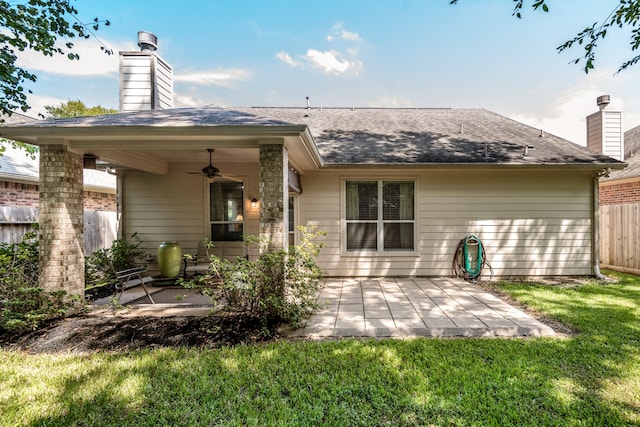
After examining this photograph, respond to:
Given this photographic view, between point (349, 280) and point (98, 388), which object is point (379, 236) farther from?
point (98, 388)

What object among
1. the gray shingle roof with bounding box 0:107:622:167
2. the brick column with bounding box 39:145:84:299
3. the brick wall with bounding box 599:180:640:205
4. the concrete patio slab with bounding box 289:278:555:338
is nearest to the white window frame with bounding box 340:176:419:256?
the gray shingle roof with bounding box 0:107:622:167

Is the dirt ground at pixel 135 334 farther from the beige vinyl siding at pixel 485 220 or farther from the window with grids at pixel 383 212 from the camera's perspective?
the window with grids at pixel 383 212

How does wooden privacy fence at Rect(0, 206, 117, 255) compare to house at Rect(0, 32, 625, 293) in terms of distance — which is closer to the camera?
wooden privacy fence at Rect(0, 206, 117, 255)

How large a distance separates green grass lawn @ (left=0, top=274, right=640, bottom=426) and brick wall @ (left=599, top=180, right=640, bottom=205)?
789 centimetres

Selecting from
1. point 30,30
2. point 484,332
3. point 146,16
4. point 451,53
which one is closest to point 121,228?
point 30,30

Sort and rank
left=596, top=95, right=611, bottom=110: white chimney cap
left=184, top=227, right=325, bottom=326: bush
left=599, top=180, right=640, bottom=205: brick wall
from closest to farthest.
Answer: left=184, top=227, right=325, bottom=326: bush < left=596, top=95, right=611, bottom=110: white chimney cap < left=599, top=180, right=640, bottom=205: brick wall

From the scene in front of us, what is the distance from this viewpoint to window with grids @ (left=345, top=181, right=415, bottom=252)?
7.16 m

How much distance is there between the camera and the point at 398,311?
15.2ft

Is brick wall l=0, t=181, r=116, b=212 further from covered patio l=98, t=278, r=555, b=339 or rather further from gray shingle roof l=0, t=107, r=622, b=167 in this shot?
gray shingle roof l=0, t=107, r=622, b=167

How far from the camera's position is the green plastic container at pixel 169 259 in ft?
21.1

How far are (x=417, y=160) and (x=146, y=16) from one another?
8.25 m

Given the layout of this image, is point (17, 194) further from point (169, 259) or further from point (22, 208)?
point (169, 259)

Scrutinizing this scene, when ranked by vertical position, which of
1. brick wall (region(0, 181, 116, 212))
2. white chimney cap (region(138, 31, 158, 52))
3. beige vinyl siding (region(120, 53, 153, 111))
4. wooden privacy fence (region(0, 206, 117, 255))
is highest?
white chimney cap (region(138, 31, 158, 52))

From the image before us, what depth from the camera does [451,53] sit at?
10.1 m
